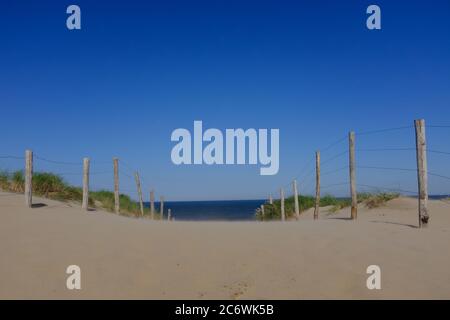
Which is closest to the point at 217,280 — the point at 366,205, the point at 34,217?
the point at 34,217

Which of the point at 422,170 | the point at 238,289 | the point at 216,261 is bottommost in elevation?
the point at 238,289

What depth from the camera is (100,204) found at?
20172 mm

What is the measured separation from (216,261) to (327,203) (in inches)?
743

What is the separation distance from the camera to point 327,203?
2298 cm

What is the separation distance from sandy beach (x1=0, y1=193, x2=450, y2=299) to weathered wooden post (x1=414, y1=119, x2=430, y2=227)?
0.53m

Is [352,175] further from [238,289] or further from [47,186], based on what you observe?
[47,186]

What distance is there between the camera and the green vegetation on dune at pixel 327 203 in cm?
A: 1548

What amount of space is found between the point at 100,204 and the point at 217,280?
663 inches

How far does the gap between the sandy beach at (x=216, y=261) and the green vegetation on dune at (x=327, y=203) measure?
28.3ft

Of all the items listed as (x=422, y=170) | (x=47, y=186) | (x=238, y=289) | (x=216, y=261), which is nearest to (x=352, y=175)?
(x=422, y=170)

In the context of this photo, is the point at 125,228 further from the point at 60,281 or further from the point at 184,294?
the point at 184,294

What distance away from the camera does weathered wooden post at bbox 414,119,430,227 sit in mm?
7562

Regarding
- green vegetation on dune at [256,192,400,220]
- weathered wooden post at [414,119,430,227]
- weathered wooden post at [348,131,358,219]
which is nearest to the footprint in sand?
weathered wooden post at [414,119,430,227]
